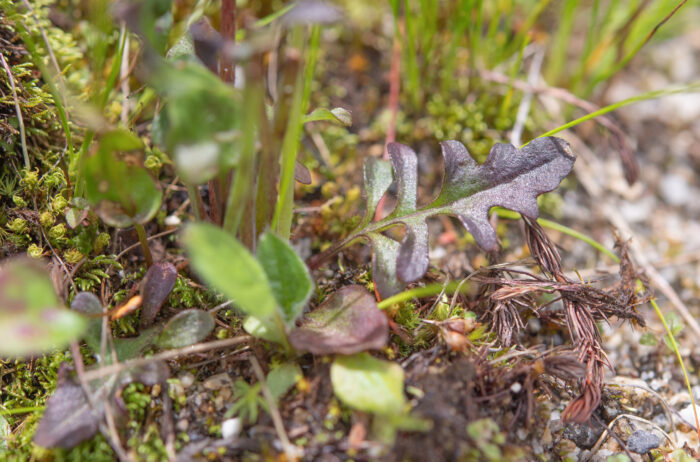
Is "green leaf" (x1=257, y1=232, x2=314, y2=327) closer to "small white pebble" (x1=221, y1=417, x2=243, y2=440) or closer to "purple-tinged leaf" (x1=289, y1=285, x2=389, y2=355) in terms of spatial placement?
"purple-tinged leaf" (x1=289, y1=285, x2=389, y2=355)

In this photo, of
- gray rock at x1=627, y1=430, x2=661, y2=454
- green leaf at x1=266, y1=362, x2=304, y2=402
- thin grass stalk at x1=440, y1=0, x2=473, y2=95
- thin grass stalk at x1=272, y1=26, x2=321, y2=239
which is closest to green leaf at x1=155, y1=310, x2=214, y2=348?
green leaf at x1=266, y1=362, x2=304, y2=402

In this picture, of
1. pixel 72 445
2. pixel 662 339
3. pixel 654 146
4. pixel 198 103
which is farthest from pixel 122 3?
pixel 654 146

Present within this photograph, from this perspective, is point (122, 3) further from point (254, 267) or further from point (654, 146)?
point (654, 146)

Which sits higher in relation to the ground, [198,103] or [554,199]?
[198,103]

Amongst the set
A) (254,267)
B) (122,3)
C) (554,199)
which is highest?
(122,3)

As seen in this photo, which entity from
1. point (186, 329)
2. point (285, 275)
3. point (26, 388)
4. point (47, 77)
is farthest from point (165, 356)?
point (47, 77)

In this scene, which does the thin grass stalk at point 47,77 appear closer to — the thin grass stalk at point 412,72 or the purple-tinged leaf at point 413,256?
the purple-tinged leaf at point 413,256

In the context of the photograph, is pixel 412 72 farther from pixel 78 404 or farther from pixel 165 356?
pixel 78 404
